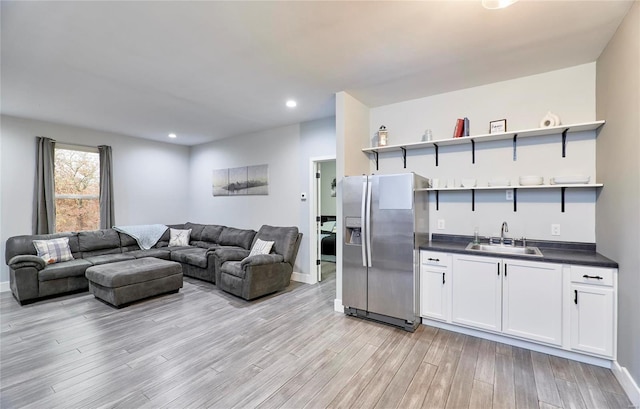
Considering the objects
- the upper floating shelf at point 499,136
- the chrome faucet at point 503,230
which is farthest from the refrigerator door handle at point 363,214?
the chrome faucet at point 503,230

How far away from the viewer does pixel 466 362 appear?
2.36 metres

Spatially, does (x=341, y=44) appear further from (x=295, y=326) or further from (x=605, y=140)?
(x=295, y=326)

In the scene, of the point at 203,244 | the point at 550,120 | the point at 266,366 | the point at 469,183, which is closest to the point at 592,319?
the point at 469,183

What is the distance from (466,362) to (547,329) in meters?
0.78

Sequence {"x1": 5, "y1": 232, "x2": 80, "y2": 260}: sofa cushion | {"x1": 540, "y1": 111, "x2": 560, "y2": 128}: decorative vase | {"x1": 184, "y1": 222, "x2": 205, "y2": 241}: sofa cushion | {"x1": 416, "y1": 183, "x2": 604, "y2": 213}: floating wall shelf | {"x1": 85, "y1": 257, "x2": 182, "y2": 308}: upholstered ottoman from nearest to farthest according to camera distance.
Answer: {"x1": 416, "y1": 183, "x2": 604, "y2": 213}: floating wall shelf → {"x1": 540, "y1": 111, "x2": 560, "y2": 128}: decorative vase → {"x1": 85, "y1": 257, "x2": 182, "y2": 308}: upholstered ottoman → {"x1": 5, "y1": 232, "x2": 80, "y2": 260}: sofa cushion → {"x1": 184, "y1": 222, "x2": 205, "y2": 241}: sofa cushion

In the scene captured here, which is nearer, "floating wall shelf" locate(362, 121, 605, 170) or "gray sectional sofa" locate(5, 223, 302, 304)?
"floating wall shelf" locate(362, 121, 605, 170)

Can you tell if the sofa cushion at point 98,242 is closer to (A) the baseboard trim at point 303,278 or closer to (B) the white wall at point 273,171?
(B) the white wall at point 273,171

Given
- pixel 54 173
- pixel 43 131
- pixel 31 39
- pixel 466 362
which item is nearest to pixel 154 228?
pixel 54 173

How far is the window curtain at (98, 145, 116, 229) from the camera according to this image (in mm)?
5316

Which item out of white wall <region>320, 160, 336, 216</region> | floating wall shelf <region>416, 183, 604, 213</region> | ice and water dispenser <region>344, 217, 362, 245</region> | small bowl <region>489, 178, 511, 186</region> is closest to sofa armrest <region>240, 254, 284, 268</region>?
ice and water dispenser <region>344, 217, 362, 245</region>

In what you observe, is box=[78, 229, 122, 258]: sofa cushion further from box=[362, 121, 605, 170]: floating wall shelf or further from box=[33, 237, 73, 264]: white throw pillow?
box=[362, 121, 605, 170]: floating wall shelf

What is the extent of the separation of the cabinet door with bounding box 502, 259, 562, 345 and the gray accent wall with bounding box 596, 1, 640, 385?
0.38 m

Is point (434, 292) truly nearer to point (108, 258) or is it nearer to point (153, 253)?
point (153, 253)

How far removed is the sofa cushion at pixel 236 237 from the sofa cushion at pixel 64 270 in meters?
2.07
